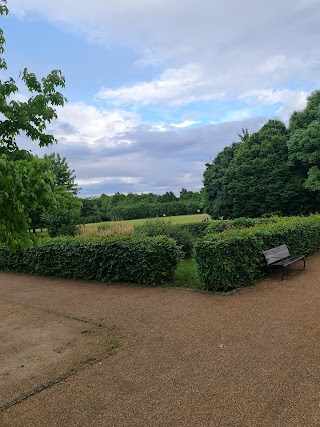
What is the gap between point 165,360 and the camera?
13.5ft

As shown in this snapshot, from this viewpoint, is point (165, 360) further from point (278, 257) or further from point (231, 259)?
point (278, 257)

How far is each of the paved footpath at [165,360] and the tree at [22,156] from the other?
1.65m

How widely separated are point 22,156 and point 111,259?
186 inches

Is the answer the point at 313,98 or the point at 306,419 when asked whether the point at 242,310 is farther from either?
the point at 313,98

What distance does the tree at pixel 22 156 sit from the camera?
101 inches

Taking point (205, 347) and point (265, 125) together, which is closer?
Result: point (205, 347)

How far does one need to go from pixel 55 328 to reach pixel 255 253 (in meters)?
4.37

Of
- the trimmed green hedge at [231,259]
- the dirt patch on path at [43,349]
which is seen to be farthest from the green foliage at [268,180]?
the dirt patch on path at [43,349]

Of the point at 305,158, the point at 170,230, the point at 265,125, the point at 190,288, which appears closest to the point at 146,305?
the point at 190,288

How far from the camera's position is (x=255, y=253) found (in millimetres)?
7711

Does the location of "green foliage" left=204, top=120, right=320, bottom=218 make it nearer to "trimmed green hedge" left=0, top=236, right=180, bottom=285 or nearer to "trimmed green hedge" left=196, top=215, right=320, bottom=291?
"trimmed green hedge" left=196, top=215, right=320, bottom=291

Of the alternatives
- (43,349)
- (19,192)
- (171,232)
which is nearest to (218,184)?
(171,232)

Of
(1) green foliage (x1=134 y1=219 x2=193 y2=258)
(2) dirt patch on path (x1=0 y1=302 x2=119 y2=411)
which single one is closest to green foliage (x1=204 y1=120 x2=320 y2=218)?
(1) green foliage (x1=134 y1=219 x2=193 y2=258)

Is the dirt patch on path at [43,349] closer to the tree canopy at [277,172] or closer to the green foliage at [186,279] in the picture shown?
the green foliage at [186,279]
